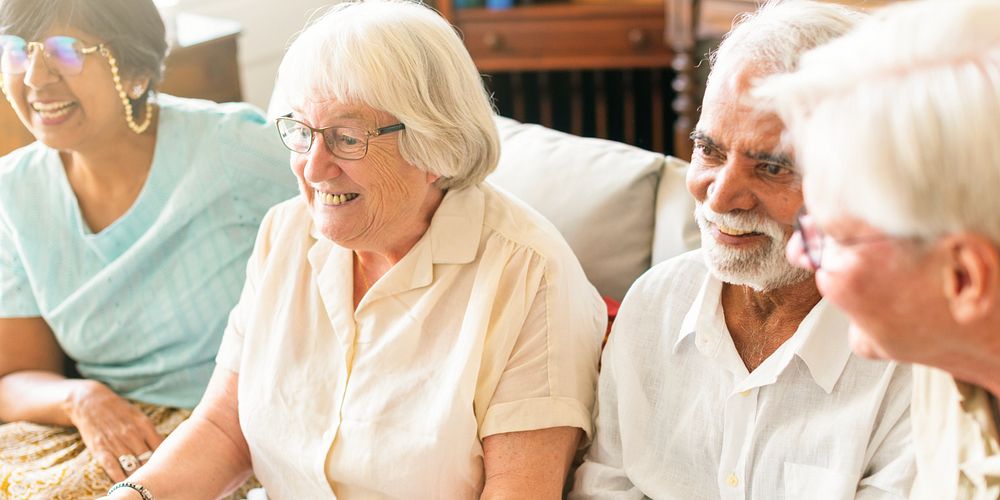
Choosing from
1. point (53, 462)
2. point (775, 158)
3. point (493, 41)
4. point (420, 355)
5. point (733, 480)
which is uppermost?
point (775, 158)

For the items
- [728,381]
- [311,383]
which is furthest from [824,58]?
[311,383]

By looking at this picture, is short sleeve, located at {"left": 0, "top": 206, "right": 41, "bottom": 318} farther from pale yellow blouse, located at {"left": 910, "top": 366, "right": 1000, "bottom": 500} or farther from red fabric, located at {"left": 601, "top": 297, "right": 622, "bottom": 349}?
pale yellow blouse, located at {"left": 910, "top": 366, "right": 1000, "bottom": 500}

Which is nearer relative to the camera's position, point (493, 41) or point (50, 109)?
point (50, 109)

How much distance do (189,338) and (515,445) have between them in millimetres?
793

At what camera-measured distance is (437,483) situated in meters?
1.50

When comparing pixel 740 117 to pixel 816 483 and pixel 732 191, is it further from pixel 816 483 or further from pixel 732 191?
pixel 816 483

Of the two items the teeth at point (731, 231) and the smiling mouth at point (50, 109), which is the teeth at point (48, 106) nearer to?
the smiling mouth at point (50, 109)

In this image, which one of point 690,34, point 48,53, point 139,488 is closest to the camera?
point 139,488

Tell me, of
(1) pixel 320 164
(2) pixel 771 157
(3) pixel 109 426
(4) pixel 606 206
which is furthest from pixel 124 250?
(2) pixel 771 157

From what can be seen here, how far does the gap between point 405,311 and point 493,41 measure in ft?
6.90

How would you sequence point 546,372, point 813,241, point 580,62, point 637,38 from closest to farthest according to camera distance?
point 813,241 → point 546,372 → point 637,38 → point 580,62

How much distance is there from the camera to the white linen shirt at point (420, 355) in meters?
1.49

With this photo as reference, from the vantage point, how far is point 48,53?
183 cm

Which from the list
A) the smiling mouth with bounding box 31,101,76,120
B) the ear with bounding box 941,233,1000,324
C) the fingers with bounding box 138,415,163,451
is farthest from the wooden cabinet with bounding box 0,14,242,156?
the ear with bounding box 941,233,1000,324
